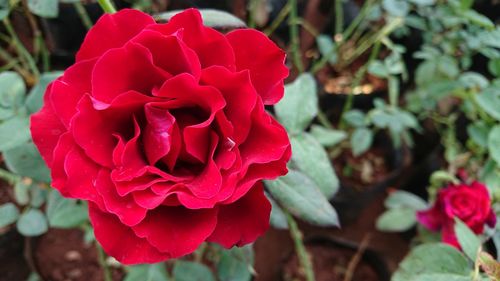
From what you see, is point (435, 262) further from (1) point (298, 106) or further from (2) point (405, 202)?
(2) point (405, 202)

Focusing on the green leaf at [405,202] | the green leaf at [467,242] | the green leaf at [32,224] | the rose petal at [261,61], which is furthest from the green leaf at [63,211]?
the green leaf at [405,202]

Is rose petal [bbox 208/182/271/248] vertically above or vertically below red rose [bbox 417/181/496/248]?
above

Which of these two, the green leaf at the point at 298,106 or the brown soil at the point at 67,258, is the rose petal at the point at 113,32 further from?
the brown soil at the point at 67,258

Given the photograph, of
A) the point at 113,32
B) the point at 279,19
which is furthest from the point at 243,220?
the point at 279,19

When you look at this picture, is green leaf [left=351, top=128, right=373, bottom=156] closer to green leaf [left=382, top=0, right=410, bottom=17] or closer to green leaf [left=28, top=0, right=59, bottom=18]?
green leaf [left=382, top=0, right=410, bottom=17]

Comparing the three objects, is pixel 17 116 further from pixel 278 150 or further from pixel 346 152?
pixel 346 152

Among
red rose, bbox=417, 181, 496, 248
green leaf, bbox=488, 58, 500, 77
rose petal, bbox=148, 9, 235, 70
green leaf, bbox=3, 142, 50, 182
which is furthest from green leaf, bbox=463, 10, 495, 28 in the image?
green leaf, bbox=3, 142, 50, 182
